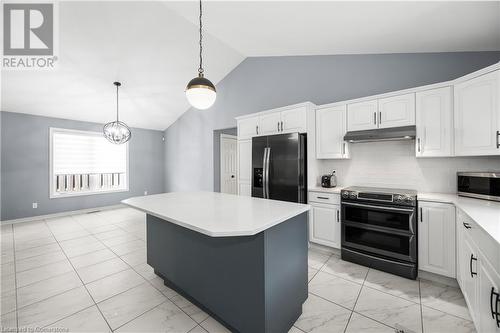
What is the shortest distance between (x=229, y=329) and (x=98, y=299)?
1.45 m

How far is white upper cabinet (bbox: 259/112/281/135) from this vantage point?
3.64 meters

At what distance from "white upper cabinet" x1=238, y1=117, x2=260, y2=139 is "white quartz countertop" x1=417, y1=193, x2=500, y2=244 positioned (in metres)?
2.66

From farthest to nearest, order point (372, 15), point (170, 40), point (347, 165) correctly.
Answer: point (170, 40)
point (347, 165)
point (372, 15)

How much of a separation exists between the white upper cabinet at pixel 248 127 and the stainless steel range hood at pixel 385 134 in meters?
1.64

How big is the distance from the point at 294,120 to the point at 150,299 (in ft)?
10.1

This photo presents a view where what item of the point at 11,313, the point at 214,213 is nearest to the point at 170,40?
the point at 214,213

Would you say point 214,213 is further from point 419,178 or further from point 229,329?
→ point 419,178

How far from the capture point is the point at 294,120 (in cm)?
345

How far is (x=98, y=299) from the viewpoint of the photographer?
212 centimetres

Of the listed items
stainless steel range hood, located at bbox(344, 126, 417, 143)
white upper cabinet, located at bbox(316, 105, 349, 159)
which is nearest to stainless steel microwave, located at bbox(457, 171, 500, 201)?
stainless steel range hood, located at bbox(344, 126, 417, 143)

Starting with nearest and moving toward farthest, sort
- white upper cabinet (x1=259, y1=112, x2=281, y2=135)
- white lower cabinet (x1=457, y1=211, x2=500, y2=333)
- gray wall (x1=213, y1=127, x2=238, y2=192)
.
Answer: white lower cabinet (x1=457, y1=211, x2=500, y2=333) < white upper cabinet (x1=259, y1=112, x2=281, y2=135) < gray wall (x1=213, y1=127, x2=238, y2=192)

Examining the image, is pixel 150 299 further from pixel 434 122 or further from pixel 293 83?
pixel 293 83

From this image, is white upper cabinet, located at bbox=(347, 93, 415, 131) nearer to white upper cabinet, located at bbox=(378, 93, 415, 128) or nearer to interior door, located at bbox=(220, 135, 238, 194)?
white upper cabinet, located at bbox=(378, 93, 415, 128)

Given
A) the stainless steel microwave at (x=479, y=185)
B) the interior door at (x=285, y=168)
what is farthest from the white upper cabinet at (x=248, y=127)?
the stainless steel microwave at (x=479, y=185)
